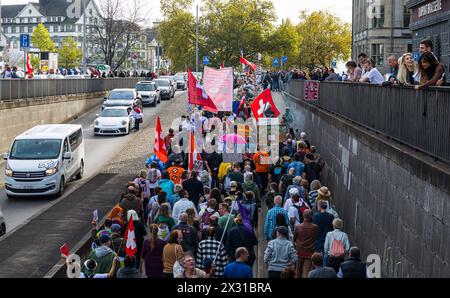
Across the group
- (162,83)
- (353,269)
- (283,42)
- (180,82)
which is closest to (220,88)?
(353,269)

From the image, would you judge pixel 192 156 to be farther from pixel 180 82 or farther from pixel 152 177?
pixel 180 82

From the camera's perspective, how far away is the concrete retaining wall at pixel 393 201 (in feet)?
32.2

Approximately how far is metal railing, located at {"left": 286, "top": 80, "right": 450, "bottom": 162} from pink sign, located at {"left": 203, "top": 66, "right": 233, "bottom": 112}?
9.70ft

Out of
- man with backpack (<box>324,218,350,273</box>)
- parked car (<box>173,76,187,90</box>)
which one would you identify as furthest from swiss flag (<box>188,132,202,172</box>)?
parked car (<box>173,76,187,90</box>)

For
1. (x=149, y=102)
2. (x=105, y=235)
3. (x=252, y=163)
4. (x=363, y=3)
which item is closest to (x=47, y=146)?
(x=252, y=163)

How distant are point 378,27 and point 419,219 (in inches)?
1914

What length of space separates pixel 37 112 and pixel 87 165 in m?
8.68

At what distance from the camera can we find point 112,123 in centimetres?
3831

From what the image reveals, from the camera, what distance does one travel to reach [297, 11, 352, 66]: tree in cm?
9781

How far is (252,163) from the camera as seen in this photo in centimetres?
1975

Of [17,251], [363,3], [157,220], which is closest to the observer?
[157,220]
